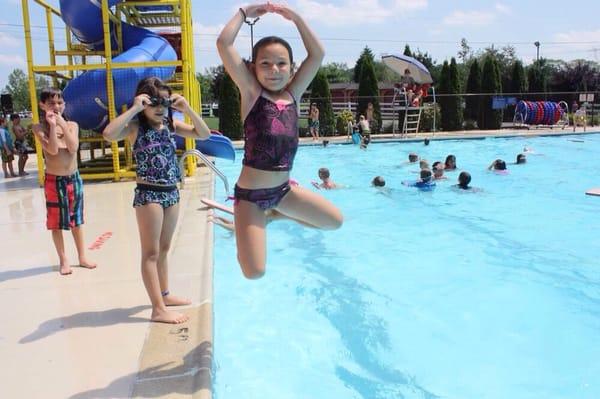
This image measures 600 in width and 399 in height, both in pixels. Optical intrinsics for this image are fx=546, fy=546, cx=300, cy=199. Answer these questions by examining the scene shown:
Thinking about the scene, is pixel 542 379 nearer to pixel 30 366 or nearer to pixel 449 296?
pixel 449 296

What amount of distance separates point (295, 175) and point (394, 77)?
2785 inches

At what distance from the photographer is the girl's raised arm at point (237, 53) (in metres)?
3.06

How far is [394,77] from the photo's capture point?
8144cm

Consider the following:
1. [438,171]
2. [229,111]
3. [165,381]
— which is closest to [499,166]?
[438,171]

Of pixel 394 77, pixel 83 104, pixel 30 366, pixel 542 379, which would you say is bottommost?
pixel 542 379

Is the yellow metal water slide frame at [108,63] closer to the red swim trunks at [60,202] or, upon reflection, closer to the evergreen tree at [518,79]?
the red swim trunks at [60,202]

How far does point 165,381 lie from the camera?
2.90 m

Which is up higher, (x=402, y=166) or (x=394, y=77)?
(x=394, y=77)

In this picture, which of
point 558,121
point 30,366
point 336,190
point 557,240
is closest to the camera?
point 30,366

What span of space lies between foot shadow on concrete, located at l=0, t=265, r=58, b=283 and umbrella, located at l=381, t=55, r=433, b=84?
19.9 m

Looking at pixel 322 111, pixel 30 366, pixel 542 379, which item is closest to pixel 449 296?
pixel 542 379

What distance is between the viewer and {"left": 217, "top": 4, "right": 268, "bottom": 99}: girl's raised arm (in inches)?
121

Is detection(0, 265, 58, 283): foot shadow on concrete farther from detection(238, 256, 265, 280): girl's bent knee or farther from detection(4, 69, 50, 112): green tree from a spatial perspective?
detection(4, 69, 50, 112): green tree

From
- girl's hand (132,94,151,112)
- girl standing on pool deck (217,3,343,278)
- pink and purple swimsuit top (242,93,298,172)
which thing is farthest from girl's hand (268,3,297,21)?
girl's hand (132,94,151,112)
